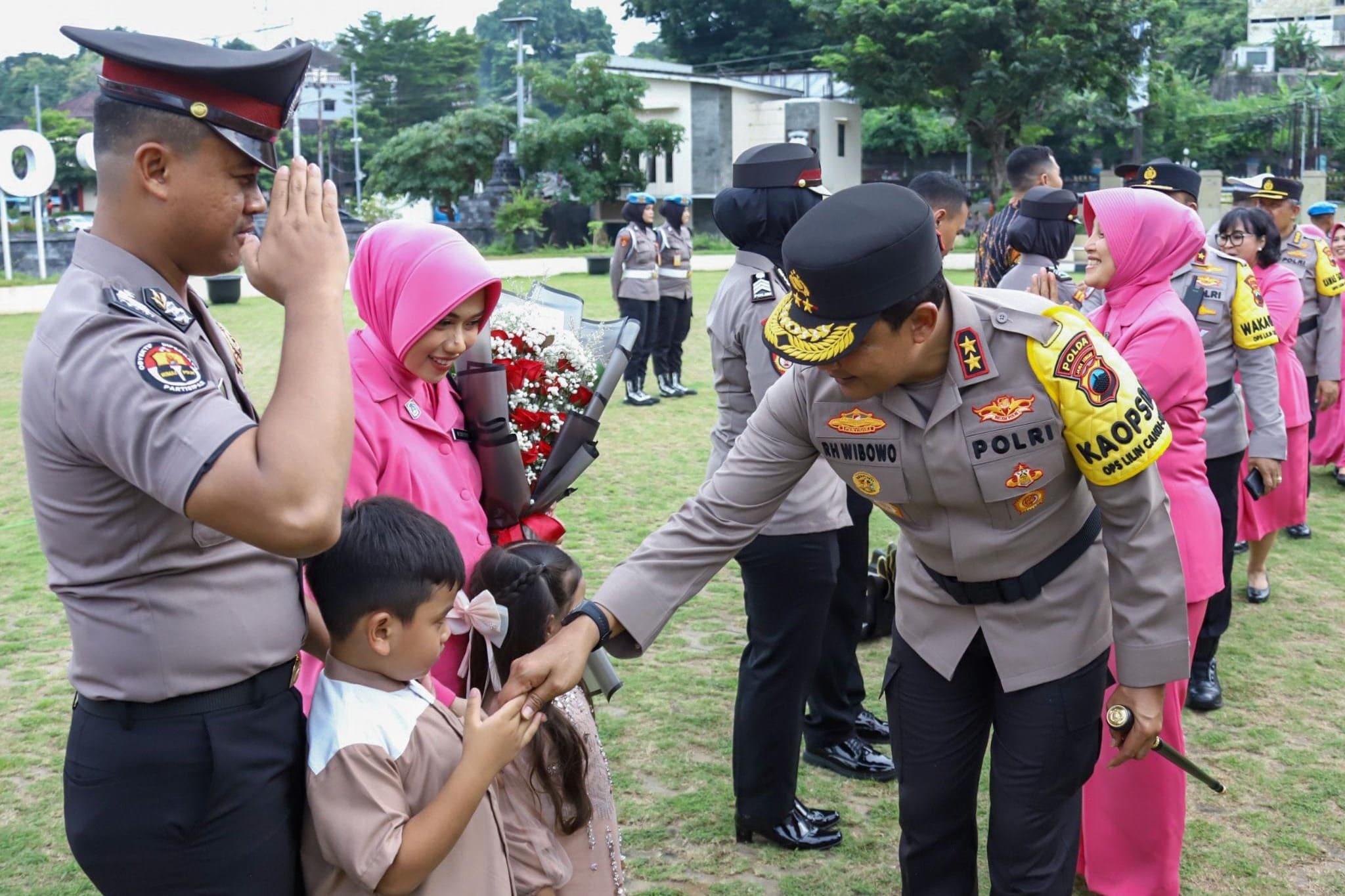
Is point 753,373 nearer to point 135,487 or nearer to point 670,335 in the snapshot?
point 135,487

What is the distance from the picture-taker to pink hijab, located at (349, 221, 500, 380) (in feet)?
9.54

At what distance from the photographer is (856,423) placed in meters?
2.74

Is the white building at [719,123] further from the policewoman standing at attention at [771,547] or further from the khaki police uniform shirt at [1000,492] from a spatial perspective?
the khaki police uniform shirt at [1000,492]

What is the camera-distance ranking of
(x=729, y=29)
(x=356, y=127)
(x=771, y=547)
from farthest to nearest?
1. (x=356, y=127)
2. (x=729, y=29)
3. (x=771, y=547)

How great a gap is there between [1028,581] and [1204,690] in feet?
9.69

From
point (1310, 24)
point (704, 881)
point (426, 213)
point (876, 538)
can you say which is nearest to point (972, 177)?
point (426, 213)

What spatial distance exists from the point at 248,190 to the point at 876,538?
6.01 meters

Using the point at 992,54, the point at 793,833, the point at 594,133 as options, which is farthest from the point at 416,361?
the point at 992,54

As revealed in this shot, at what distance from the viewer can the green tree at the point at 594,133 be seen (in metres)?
40.9

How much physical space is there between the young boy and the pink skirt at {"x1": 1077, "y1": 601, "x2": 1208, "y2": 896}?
2.11m

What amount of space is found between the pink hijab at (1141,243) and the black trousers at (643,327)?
28.3ft

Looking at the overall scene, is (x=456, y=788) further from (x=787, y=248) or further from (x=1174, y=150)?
(x=1174, y=150)

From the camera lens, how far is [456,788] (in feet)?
7.29

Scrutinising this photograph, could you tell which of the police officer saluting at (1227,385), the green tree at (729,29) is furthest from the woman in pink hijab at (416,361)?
the green tree at (729,29)
